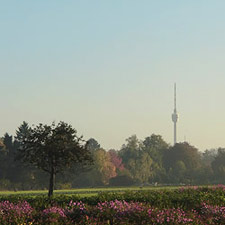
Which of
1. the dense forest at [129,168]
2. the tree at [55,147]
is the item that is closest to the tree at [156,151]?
the dense forest at [129,168]

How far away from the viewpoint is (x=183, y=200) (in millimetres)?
26250

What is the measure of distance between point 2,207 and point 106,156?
81.0 m

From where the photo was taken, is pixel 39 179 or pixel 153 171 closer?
pixel 39 179

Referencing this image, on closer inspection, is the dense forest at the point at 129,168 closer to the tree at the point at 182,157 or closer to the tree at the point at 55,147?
the tree at the point at 182,157

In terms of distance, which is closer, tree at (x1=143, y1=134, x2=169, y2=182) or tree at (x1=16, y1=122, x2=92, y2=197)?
tree at (x1=16, y1=122, x2=92, y2=197)

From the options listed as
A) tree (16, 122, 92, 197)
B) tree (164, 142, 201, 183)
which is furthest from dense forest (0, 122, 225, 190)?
tree (16, 122, 92, 197)

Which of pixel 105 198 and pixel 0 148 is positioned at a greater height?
pixel 0 148

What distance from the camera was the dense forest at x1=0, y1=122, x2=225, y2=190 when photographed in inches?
3410

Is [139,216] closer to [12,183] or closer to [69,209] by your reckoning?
[69,209]

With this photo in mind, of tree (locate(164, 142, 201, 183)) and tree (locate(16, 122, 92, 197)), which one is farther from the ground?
tree (locate(164, 142, 201, 183))

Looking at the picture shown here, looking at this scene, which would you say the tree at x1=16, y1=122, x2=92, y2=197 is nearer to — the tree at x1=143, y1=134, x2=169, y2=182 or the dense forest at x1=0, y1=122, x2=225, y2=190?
the dense forest at x1=0, y1=122, x2=225, y2=190

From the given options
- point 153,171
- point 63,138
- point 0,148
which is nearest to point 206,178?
point 153,171

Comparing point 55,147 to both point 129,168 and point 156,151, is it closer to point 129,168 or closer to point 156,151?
point 129,168

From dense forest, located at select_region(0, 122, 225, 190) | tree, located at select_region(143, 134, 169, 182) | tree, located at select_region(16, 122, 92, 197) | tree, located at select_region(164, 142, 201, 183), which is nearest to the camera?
tree, located at select_region(16, 122, 92, 197)
